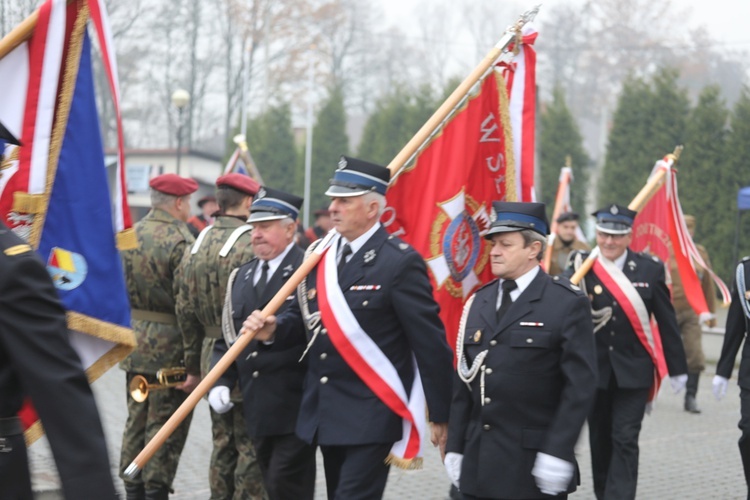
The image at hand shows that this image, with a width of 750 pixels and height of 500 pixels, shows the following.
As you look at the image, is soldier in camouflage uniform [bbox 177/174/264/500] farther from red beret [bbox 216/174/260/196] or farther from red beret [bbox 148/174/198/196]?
red beret [bbox 148/174/198/196]

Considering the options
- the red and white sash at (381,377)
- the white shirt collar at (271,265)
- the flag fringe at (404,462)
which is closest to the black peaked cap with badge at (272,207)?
the white shirt collar at (271,265)

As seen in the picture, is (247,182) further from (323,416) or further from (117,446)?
(117,446)

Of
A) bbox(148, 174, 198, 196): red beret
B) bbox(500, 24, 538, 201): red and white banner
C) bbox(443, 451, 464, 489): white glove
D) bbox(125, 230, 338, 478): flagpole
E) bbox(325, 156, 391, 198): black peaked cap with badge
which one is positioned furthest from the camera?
bbox(148, 174, 198, 196): red beret

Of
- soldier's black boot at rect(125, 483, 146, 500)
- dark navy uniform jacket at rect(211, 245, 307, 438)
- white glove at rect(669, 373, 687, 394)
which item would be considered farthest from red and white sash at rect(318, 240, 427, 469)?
white glove at rect(669, 373, 687, 394)

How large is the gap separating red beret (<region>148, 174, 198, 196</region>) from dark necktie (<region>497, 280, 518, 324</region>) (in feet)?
10.2

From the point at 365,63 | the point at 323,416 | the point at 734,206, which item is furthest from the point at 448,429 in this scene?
the point at 365,63

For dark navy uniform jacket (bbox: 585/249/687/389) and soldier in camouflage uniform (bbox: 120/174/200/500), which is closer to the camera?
Result: soldier in camouflage uniform (bbox: 120/174/200/500)

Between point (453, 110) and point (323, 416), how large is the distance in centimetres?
205

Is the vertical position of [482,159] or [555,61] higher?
[555,61]

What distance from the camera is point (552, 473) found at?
190 inches

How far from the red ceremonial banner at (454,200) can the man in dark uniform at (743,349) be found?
75.4 inches

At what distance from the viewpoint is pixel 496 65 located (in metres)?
6.94

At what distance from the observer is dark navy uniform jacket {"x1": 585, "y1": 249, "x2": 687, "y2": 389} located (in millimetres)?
7879

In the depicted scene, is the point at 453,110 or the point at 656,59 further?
the point at 656,59
